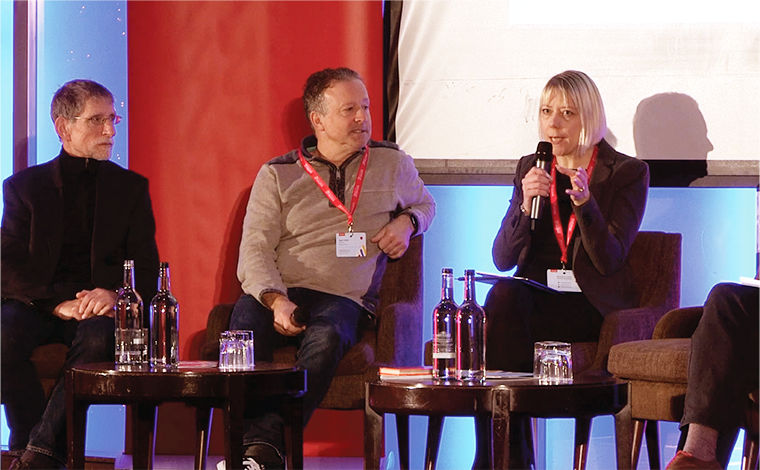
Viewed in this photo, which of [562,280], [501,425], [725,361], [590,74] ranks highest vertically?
[590,74]

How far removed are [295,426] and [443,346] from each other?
688 mm

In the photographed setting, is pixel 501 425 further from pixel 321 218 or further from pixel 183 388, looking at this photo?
pixel 321 218

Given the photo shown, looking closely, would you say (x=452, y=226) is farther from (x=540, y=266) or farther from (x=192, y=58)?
(x=192, y=58)

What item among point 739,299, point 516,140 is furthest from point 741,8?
point 739,299

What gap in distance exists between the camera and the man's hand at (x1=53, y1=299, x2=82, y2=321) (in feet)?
11.4

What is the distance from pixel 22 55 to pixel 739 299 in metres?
3.42

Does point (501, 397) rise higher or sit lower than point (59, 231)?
lower

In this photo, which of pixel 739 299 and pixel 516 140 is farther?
pixel 516 140

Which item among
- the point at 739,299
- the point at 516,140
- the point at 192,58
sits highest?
the point at 192,58

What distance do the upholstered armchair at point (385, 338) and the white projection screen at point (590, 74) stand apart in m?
0.62

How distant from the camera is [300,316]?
3270mm

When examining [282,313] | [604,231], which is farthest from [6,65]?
[604,231]

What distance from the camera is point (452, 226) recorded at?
4324 mm

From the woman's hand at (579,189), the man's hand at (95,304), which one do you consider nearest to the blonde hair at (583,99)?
the woman's hand at (579,189)
